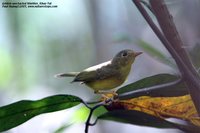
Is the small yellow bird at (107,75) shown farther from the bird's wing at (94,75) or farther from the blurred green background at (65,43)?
the blurred green background at (65,43)

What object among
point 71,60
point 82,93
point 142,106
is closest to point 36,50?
point 71,60

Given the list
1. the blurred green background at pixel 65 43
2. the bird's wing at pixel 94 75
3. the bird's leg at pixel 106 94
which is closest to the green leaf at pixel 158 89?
the bird's leg at pixel 106 94

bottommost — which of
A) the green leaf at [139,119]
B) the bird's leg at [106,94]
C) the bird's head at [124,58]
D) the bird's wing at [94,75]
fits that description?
the green leaf at [139,119]

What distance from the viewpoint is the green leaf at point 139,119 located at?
466 mm

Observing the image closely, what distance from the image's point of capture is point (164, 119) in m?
0.48

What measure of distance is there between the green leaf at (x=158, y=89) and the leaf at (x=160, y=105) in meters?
0.02

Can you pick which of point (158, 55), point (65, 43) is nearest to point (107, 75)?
point (158, 55)

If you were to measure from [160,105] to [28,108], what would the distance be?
160 millimetres

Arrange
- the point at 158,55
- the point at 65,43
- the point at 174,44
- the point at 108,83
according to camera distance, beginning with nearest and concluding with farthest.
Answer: the point at 174,44, the point at 158,55, the point at 108,83, the point at 65,43

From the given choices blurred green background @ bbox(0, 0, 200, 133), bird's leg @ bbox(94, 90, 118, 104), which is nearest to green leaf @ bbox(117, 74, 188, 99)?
bird's leg @ bbox(94, 90, 118, 104)

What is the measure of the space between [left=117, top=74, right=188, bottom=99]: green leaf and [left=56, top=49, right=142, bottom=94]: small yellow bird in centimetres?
9

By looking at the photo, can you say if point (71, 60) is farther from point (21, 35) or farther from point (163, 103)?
point (163, 103)

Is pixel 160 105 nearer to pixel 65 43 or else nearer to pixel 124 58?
pixel 124 58

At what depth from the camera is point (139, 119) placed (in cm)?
47
